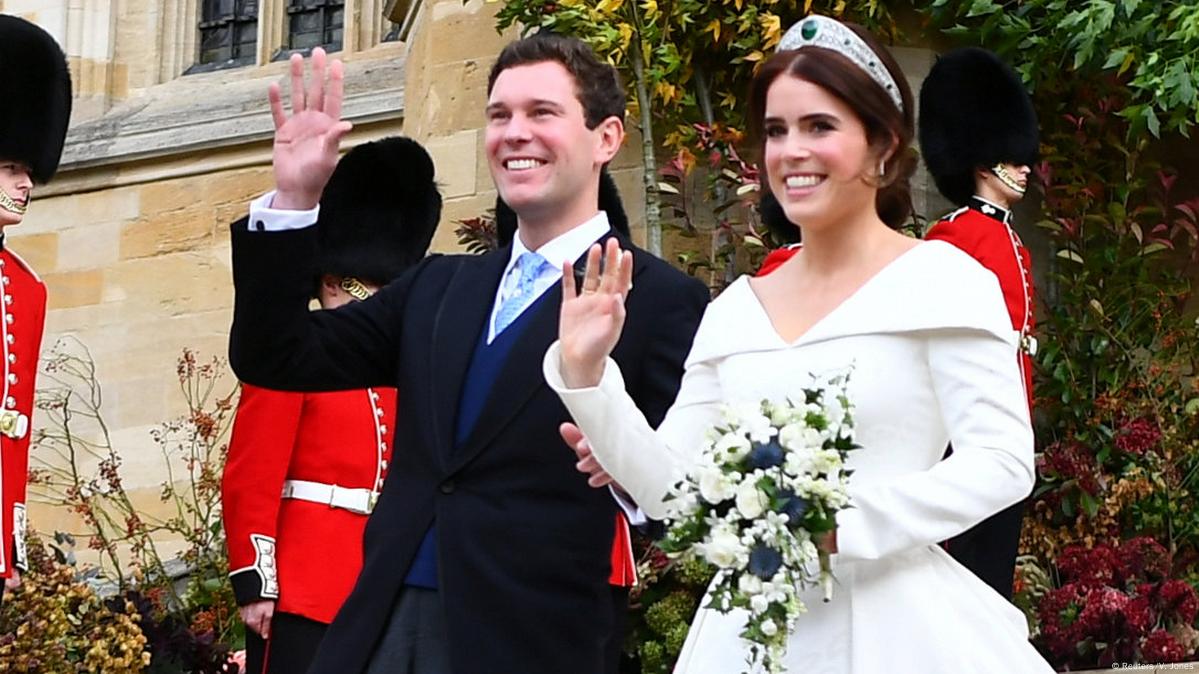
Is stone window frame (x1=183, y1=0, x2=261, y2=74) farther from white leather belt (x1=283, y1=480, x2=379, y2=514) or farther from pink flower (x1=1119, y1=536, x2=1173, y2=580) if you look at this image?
white leather belt (x1=283, y1=480, x2=379, y2=514)

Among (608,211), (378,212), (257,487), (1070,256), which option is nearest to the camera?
(608,211)

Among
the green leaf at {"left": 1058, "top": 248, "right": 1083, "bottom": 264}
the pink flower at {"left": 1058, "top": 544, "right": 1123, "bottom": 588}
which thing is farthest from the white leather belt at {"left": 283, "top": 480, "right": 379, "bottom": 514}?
the green leaf at {"left": 1058, "top": 248, "right": 1083, "bottom": 264}

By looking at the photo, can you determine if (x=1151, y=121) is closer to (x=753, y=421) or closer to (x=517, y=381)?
(x=517, y=381)

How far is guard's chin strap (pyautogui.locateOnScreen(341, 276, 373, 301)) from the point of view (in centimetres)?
693

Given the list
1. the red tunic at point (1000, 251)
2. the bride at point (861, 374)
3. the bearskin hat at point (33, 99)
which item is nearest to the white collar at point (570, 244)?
the bride at point (861, 374)

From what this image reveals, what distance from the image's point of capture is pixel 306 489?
6.66 meters

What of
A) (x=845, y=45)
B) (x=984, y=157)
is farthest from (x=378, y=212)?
(x=845, y=45)

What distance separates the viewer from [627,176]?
9.16m

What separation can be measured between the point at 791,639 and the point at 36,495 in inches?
351

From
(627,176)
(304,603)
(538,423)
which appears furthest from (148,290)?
(538,423)

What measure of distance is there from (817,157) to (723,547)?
71 cm

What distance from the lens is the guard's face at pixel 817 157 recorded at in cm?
407

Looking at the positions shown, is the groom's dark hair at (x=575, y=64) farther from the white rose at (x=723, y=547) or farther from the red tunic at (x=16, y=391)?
the red tunic at (x=16, y=391)

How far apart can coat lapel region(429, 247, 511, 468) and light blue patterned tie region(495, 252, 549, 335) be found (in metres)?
0.03
